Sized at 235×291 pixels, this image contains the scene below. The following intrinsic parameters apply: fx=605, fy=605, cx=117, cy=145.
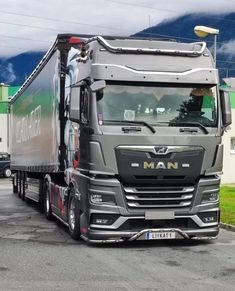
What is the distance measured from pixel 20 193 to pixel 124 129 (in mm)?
13487

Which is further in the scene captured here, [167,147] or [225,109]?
[225,109]

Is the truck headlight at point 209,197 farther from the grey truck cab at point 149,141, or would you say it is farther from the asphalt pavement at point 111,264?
the asphalt pavement at point 111,264

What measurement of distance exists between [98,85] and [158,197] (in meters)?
2.20

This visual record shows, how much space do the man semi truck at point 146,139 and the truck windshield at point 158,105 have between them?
0.02 meters

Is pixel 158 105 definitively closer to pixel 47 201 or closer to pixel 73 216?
pixel 73 216

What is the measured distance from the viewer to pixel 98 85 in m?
10.3

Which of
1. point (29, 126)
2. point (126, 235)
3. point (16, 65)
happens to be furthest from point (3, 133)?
point (16, 65)

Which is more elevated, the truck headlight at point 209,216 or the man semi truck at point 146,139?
the man semi truck at point 146,139

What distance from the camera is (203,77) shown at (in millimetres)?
10797

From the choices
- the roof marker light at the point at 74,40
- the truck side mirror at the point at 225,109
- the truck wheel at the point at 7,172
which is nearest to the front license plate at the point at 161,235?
the truck side mirror at the point at 225,109

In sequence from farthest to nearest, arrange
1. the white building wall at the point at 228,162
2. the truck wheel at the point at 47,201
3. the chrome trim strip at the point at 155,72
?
the white building wall at the point at 228,162
the truck wheel at the point at 47,201
the chrome trim strip at the point at 155,72

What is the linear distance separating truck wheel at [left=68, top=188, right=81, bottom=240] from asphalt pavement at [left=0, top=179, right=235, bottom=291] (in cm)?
17

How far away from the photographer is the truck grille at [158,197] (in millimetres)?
10398

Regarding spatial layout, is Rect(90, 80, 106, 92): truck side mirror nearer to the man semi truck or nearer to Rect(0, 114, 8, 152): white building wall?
the man semi truck
